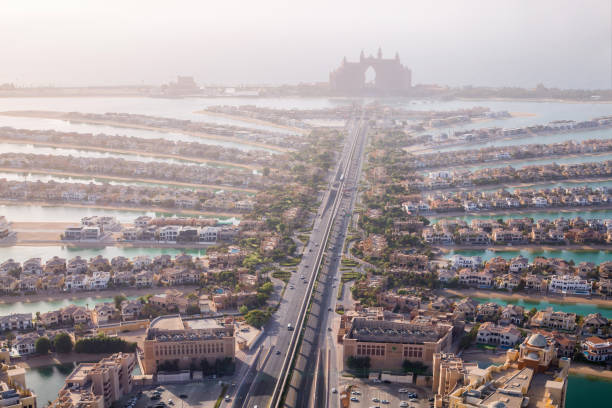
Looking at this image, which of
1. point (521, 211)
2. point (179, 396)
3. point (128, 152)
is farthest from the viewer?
point (128, 152)

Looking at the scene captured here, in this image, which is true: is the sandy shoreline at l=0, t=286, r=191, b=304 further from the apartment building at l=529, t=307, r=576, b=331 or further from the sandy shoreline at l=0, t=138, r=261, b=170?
the sandy shoreline at l=0, t=138, r=261, b=170

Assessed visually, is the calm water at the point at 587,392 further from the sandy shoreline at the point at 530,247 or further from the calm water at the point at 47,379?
the sandy shoreline at the point at 530,247

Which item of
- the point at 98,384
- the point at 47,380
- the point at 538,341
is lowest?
the point at 47,380

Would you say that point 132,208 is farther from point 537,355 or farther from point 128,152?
point 537,355

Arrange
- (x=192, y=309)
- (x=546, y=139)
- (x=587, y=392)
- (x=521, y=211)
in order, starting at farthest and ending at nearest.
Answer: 1. (x=546, y=139)
2. (x=521, y=211)
3. (x=192, y=309)
4. (x=587, y=392)

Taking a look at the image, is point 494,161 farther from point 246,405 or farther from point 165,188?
point 246,405

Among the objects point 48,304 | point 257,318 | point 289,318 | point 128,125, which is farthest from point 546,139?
point 48,304
